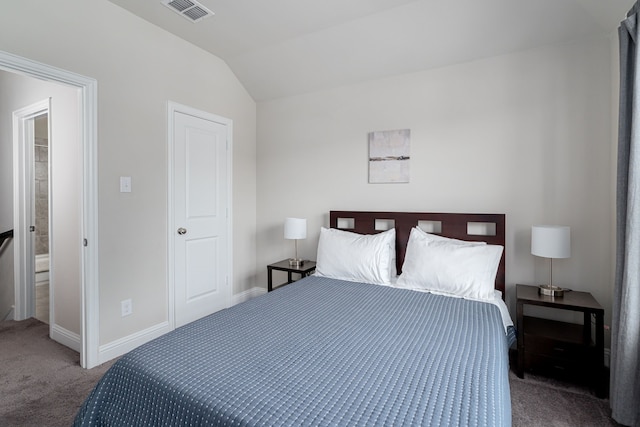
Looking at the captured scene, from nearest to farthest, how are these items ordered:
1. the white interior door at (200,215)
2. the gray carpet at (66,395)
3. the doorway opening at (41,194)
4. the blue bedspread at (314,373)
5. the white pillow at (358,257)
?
the blue bedspread at (314,373) → the gray carpet at (66,395) → the white pillow at (358,257) → the white interior door at (200,215) → the doorway opening at (41,194)

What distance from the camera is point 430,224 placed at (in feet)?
9.41

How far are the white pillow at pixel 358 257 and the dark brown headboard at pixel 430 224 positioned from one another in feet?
0.38

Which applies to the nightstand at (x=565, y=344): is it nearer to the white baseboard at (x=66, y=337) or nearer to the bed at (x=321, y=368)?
the bed at (x=321, y=368)

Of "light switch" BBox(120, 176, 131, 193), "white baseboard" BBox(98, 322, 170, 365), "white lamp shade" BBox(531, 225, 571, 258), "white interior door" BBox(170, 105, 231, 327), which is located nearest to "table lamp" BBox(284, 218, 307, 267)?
"white interior door" BBox(170, 105, 231, 327)

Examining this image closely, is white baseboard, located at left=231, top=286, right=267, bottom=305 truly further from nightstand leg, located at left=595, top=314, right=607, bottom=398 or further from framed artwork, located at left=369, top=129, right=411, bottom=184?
nightstand leg, located at left=595, top=314, right=607, bottom=398

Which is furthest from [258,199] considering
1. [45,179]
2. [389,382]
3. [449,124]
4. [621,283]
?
[45,179]

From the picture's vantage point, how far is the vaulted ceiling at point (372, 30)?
2262 millimetres

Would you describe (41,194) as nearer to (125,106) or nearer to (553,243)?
(125,106)

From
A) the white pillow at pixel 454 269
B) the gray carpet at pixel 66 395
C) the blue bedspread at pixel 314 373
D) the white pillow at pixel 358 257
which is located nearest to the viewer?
the blue bedspread at pixel 314 373

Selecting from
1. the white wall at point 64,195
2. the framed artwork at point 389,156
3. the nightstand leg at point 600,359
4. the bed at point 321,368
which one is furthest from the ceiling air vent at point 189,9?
the nightstand leg at point 600,359

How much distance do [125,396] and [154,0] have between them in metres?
2.60

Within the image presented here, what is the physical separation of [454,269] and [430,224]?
2.10 ft

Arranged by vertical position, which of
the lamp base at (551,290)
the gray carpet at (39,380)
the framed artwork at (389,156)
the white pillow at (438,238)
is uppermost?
the framed artwork at (389,156)

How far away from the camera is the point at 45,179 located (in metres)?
4.91
